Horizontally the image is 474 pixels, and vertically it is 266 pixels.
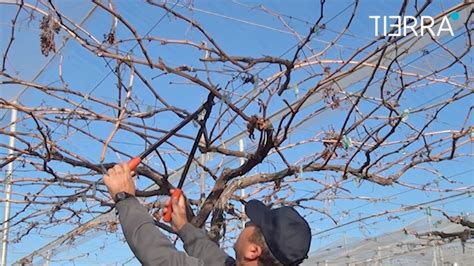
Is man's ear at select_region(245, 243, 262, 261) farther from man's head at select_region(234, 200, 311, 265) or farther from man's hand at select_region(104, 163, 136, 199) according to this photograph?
man's hand at select_region(104, 163, 136, 199)

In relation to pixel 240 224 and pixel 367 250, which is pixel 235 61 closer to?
pixel 240 224

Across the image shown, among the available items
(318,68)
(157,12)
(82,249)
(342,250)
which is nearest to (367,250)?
(342,250)

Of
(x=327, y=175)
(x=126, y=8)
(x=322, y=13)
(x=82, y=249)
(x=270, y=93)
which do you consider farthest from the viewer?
(x=82, y=249)

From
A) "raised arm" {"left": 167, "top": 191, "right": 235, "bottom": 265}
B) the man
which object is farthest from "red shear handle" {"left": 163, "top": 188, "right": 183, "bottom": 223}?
the man

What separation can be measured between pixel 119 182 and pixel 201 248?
0.35 meters

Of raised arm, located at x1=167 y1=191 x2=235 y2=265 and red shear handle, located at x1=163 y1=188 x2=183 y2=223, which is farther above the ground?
red shear handle, located at x1=163 y1=188 x2=183 y2=223

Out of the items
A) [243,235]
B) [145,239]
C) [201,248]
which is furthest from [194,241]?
[145,239]

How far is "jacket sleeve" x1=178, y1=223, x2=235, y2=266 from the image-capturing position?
150 centimetres

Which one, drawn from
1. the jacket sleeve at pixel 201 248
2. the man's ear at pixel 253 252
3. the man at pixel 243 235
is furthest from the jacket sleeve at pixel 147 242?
the jacket sleeve at pixel 201 248

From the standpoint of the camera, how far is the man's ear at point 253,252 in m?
1.22

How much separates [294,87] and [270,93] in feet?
0.24

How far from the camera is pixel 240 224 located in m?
2.94

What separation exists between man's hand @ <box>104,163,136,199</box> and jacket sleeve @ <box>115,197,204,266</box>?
8cm

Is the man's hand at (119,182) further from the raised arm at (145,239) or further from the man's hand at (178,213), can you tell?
the man's hand at (178,213)
